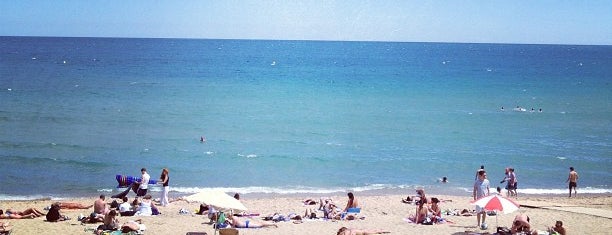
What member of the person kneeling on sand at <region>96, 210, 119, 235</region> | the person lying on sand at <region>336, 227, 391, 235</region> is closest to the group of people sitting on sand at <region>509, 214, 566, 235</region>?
the person lying on sand at <region>336, 227, 391, 235</region>

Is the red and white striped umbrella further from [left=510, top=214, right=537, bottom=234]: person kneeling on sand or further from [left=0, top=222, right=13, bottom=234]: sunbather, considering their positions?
[left=0, top=222, right=13, bottom=234]: sunbather

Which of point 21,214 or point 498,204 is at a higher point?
point 498,204

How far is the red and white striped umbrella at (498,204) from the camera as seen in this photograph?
14219mm

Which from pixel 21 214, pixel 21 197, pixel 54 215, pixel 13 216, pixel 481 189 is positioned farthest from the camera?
pixel 21 197

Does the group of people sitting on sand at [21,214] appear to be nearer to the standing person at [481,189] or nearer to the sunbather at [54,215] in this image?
the sunbather at [54,215]

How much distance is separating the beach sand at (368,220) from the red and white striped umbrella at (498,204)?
176cm

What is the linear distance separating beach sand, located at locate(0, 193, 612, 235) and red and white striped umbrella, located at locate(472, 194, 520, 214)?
176 centimetres

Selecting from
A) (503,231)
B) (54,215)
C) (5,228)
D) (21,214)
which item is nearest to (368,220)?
(503,231)

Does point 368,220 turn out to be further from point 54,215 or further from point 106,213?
point 54,215

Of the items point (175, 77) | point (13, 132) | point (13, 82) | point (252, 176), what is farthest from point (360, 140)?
point (175, 77)

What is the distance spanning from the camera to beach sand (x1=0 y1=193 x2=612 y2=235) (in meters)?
16.2

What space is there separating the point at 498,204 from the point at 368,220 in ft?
14.8

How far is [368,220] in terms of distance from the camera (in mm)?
17969

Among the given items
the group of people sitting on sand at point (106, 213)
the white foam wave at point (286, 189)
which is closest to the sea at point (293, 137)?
the white foam wave at point (286, 189)
